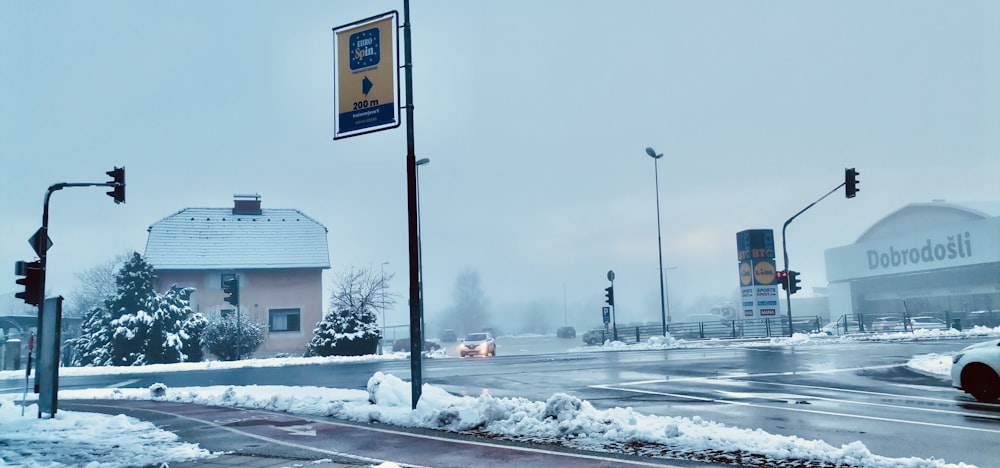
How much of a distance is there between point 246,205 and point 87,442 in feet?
157

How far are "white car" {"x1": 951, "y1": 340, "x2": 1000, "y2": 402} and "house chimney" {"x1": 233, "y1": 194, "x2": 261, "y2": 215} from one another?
50090 millimetres

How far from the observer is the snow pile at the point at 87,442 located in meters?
9.35

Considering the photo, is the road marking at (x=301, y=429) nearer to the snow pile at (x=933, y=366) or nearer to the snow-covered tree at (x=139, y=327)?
the snow pile at (x=933, y=366)

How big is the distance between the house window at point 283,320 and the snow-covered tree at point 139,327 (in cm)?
1114

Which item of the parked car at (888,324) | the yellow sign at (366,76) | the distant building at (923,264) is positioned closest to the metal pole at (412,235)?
the yellow sign at (366,76)

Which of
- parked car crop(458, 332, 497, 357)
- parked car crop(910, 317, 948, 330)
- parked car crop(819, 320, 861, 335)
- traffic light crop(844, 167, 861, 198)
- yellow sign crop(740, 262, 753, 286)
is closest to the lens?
traffic light crop(844, 167, 861, 198)

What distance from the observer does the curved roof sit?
6256cm

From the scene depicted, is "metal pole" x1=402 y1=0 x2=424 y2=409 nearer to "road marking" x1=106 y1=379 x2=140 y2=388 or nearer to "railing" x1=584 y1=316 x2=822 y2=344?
"road marking" x1=106 y1=379 x2=140 y2=388

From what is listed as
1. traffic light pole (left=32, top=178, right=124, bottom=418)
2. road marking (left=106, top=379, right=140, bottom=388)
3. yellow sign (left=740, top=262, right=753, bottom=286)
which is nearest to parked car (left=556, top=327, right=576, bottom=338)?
yellow sign (left=740, top=262, right=753, bottom=286)

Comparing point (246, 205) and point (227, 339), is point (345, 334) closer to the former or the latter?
point (227, 339)

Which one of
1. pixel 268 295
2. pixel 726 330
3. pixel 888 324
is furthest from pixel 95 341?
pixel 888 324

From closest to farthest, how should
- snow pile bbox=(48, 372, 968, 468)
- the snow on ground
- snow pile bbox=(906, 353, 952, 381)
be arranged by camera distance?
snow pile bbox=(48, 372, 968, 468), the snow on ground, snow pile bbox=(906, 353, 952, 381)

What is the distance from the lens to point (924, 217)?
67938mm

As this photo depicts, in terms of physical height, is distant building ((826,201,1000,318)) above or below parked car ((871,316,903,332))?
above
